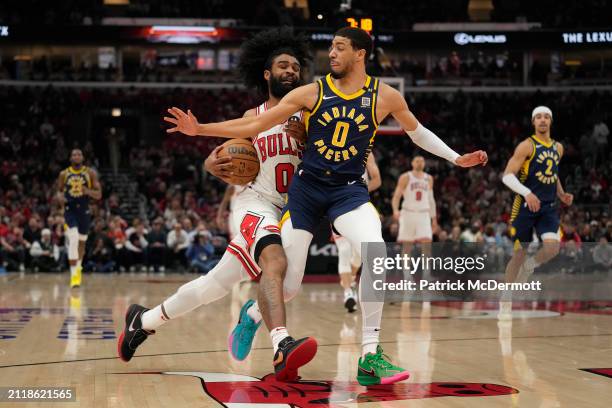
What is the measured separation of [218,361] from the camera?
588 centimetres

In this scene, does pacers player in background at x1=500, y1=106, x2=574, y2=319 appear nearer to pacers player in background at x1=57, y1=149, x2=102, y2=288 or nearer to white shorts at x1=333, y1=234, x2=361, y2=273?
white shorts at x1=333, y1=234, x2=361, y2=273

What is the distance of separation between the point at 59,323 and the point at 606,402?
5606 millimetres

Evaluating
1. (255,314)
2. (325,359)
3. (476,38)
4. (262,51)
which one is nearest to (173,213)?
(476,38)

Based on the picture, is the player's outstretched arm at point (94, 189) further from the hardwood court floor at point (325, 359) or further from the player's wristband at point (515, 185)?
the player's wristband at point (515, 185)

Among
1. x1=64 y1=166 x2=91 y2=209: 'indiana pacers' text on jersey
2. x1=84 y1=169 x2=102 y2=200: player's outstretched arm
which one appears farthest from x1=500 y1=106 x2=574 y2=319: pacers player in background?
x1=64 y1=166 x2=91 y2=209: 'indiana pacers' text on jersey

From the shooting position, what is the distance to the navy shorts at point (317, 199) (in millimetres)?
5266

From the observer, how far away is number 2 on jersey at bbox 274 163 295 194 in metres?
5.68

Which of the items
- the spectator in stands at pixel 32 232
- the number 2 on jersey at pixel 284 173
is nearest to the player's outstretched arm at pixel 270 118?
the number 2 on jersey at pixel 284 173

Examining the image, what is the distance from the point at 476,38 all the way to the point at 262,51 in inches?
1117

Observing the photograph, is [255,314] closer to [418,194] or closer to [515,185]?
[515,185]

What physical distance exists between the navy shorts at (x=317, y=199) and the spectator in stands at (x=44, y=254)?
1527 cm

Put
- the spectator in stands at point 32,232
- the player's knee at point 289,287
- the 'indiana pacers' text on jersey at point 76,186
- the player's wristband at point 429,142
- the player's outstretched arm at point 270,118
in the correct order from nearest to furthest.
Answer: the player's outstretched arm at point 270,118 → the player's knee at point 289,287 → the player's wristband at point 429,142 → the 'indiana pacers' text on jersey at point 76,186 → the spectator in stands at point 32,232

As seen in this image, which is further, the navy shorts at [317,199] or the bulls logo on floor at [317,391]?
the navy shorts at [317,199]

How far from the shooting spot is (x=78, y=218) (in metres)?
14.1
